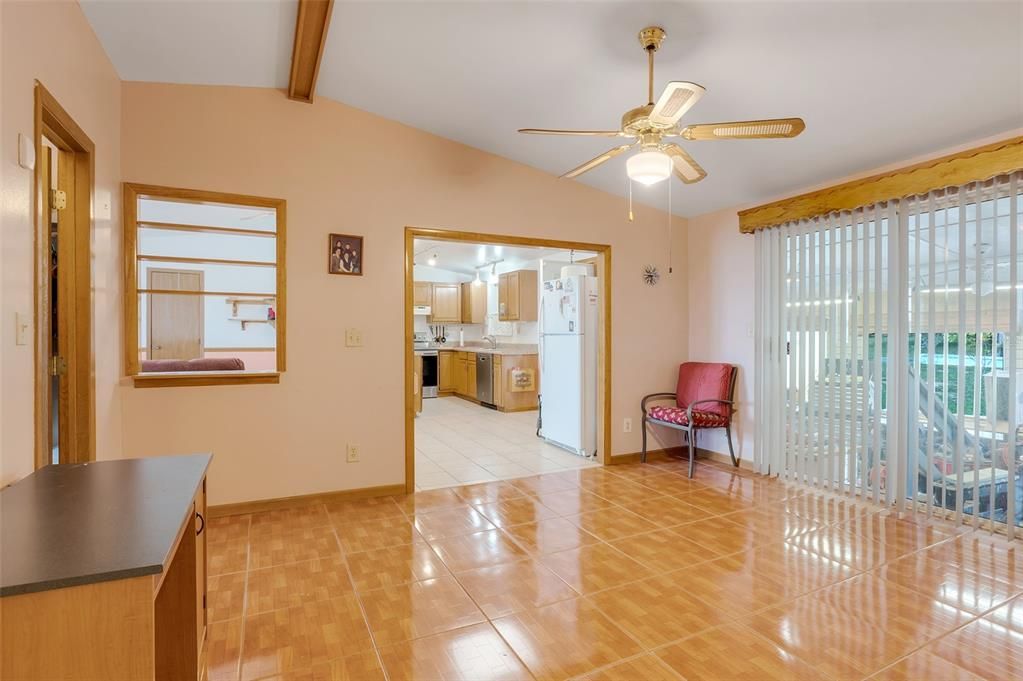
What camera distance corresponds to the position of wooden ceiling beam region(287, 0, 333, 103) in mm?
2420

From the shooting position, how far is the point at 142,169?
306cm

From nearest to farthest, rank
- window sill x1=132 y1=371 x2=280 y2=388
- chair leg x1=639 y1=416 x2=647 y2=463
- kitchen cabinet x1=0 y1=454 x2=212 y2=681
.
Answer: kitchen cabinet x1=0 y1=454 x2=212 y2=681
window sill x1=132 y1=371 x2=280 y2=388
chair leg x1=639 y1=416 x2=647 y2=463

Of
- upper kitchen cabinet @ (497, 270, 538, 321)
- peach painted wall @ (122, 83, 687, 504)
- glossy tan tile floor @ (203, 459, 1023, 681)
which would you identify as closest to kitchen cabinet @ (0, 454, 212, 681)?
glossy tan tile floor @ (203, 459, 1023, 681)

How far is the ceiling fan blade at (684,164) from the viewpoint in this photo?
2396 millimetres

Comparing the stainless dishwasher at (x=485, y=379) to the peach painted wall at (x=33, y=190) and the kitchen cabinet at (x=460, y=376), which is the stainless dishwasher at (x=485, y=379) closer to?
the kitchen cabinet at (x=460, y=376)

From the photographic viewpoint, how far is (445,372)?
9.30m

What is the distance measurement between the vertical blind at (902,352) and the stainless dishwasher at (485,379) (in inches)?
165

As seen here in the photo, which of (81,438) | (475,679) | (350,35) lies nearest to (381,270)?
(350,35)

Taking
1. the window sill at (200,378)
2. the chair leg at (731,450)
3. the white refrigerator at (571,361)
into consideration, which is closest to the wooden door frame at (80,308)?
the window sill at (200,378)

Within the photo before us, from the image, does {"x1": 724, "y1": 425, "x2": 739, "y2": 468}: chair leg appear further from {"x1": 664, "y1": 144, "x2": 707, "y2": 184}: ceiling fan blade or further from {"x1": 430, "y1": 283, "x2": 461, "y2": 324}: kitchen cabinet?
{"x1": 430, "y1": 283, "x2": 461, "y2": 324}: kitchen cabinet

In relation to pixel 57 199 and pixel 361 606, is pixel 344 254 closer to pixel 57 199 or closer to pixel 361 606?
pixel 57 199

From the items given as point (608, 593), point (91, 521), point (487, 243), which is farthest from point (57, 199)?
point (608, 593)

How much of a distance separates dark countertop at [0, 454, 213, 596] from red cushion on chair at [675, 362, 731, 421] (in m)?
3.86

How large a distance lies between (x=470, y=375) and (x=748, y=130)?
22.4 feet
